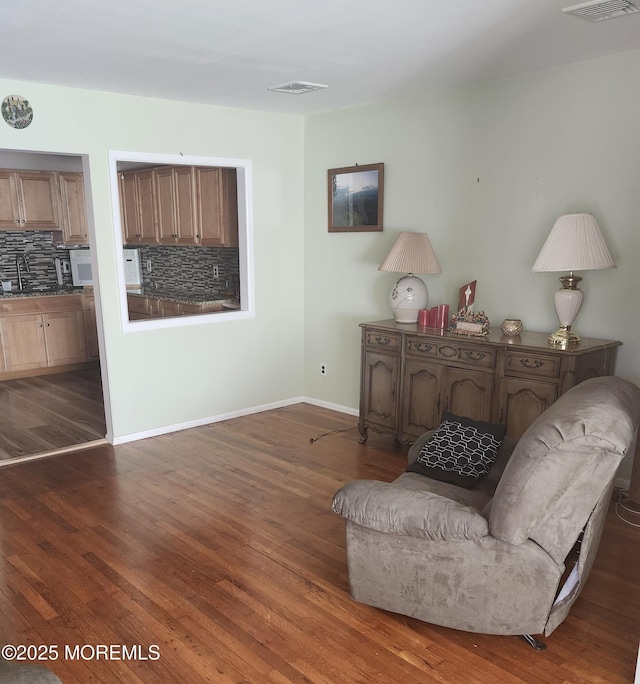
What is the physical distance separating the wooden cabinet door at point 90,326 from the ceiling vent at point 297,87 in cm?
366

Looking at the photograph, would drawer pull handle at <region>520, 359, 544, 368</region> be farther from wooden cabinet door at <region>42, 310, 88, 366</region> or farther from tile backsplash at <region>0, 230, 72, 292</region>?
tile backsplash at <region>0, 230, 72, 292</region>

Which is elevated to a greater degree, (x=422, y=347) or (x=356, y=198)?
(x=356, y=198)

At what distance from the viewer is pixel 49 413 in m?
5.22

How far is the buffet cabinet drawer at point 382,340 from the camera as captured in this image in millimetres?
4117

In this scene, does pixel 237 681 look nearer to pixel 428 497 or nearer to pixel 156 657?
pixel 156 657

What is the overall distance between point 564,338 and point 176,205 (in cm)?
372

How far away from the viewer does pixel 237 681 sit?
212 centimetres

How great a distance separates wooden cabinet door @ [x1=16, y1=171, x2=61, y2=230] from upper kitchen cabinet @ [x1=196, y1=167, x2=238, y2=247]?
7.38 ft

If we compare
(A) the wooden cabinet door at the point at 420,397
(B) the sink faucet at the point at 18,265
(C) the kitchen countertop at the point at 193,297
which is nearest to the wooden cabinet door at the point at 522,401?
(A) the wooden cabinet door at the point at 420,397

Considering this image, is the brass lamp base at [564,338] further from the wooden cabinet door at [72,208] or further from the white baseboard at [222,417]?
the wooden cabinet door at [72,208]

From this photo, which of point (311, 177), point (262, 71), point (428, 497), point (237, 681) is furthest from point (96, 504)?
point (311, 177)

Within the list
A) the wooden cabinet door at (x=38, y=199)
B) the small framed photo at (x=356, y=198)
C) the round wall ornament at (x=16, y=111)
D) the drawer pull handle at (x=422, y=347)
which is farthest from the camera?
the wooden cabinet door at (x=38, y=199)

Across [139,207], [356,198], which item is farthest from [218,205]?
[139,207]

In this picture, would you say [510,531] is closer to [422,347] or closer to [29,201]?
[422,347]
